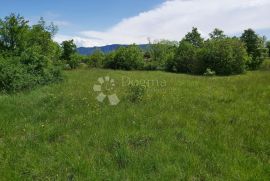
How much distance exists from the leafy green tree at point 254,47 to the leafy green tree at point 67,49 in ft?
109

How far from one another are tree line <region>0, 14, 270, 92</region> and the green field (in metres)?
7.06

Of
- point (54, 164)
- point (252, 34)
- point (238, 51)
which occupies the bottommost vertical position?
point (54, 164)

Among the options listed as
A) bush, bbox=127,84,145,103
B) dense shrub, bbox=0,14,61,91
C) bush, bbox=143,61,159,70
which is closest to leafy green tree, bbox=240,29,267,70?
bush, bbox=143,61,159,70

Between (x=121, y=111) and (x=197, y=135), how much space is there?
3217mm

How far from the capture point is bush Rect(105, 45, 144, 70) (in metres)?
55.1

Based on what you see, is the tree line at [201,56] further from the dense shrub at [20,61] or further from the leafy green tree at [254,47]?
the dense shrub at [20,61]

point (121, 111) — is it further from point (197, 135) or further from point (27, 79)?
point (27, 79)

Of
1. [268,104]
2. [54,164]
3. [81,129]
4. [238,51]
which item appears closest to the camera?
[54,164]

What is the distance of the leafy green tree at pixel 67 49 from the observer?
6109 cm

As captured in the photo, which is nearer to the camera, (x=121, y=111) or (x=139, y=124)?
(x=139, y=124)

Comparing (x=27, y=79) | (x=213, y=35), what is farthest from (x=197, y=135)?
(x=213, y=35)

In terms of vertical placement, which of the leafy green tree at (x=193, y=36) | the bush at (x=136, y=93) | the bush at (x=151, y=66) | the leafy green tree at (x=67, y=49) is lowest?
the bush at (x=151, y=66)

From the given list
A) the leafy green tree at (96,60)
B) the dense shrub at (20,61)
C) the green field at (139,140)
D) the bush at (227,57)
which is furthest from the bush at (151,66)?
the green field at (139,140)

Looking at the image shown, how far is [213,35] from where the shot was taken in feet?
247
